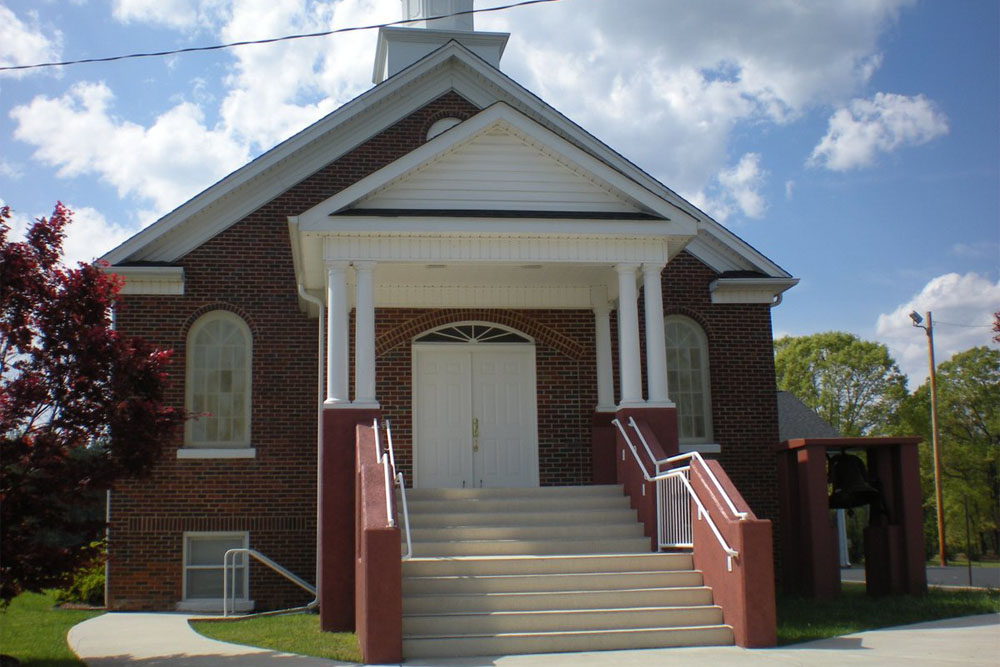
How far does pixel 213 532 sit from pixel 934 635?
9682 mm

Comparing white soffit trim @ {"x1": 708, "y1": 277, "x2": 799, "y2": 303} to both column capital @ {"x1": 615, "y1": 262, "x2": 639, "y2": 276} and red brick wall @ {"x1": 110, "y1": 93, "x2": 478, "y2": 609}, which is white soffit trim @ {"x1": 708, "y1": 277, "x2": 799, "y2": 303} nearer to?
column capital @ {"x1": 615, "y1": 262, "x2": 639, "y2": 276}

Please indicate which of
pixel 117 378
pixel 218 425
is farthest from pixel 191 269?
pixel 117 378

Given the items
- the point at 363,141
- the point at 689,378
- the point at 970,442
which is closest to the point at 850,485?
the point at 689,378

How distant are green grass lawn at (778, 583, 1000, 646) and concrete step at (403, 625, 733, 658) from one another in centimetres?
78

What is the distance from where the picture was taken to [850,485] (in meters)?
13.9

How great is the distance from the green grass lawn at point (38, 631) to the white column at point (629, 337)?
Answer: 6.57 m

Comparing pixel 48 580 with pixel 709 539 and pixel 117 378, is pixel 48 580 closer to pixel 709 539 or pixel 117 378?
pixel 117 378

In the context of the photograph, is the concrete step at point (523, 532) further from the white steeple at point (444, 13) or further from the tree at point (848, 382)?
the tree at point (848, 382)

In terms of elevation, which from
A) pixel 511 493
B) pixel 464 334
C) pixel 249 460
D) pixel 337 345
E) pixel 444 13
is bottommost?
pixel 511 493

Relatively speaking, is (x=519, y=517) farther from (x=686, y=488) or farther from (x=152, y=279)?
(x=152, y=279)

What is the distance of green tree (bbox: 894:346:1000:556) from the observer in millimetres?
41812

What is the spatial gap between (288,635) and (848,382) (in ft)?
154

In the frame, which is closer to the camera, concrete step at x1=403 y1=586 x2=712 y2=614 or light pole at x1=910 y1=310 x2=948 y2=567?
concrete step at x1=403 y1=586 x2=712 y2=614

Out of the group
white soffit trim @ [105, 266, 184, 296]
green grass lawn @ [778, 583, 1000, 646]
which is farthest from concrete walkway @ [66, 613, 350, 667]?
white soffit trim @ [105, 266, 184, 296]
